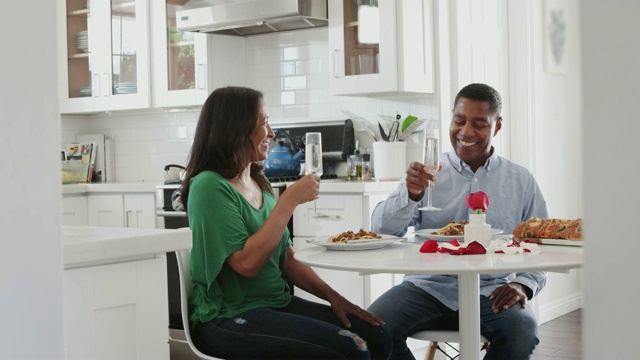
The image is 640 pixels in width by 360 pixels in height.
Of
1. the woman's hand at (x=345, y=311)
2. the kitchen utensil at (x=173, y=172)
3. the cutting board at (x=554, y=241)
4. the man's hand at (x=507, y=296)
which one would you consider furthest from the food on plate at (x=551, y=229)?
the kitchen utensil at (x=173, y=172)

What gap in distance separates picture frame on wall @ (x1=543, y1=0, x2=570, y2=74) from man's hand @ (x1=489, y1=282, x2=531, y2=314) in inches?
105

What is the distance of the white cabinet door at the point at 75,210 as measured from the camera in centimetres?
546

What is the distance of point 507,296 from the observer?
108 inches

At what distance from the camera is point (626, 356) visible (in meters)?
0.52

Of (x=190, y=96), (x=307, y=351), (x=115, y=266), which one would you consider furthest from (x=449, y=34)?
(x=115, y=266)

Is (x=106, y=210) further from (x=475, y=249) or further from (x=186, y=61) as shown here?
(x=475, y=249)

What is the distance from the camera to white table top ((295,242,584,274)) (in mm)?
2029

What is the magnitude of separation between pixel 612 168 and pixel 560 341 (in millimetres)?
4393

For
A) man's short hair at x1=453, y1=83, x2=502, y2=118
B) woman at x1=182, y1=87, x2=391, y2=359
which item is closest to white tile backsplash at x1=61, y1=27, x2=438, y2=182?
man's short hair at x1=453, y1=83, x2=502, y2=118

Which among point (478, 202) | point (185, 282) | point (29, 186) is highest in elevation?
point (29, 186)

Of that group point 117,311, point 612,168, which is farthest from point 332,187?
point 612,168

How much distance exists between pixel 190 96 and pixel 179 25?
1.53 ft

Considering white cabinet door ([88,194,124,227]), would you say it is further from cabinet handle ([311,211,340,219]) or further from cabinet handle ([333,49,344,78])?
cabinet handle ([333,49,344,78])

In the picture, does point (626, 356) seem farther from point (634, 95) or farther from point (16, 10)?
point (16, 10)
